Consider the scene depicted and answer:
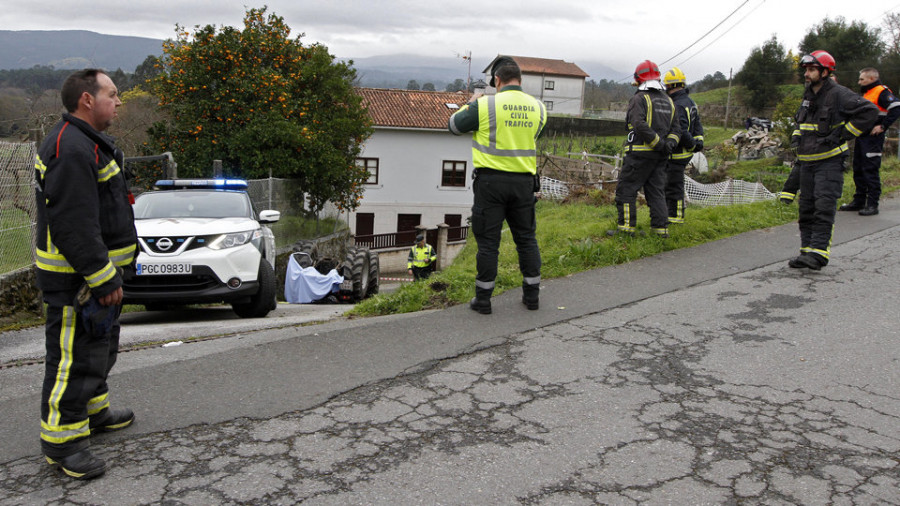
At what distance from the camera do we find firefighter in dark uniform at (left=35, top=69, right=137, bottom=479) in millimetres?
3209

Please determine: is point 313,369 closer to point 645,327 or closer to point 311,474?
point 311,474

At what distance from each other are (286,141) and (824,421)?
15713 mm

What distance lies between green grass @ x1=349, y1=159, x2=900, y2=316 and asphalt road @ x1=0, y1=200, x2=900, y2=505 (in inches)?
16.5

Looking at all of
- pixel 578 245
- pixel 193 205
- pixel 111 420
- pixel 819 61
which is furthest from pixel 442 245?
pixel 111 420

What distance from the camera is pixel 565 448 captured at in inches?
138

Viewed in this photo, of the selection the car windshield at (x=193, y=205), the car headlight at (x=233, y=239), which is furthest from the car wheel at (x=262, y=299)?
the car windshield at (x=193, y=205)

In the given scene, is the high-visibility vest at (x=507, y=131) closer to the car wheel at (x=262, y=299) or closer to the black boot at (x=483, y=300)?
the black boot at (x=483, y=300)

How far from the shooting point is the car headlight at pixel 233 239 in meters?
7.68

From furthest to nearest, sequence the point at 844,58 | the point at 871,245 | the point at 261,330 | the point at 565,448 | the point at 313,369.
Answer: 1. the point at 844,58
2. the point at 871,245
3. the point at 261,330
4. the point at 313,369
5. the point at 565,448

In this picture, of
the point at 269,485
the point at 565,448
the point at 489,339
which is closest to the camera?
the point at 269,485

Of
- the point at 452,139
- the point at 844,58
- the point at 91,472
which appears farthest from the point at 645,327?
the point at 844,58

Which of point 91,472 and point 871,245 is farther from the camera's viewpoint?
point 871,245

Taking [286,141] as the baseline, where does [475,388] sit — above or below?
below

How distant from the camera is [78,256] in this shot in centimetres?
321
